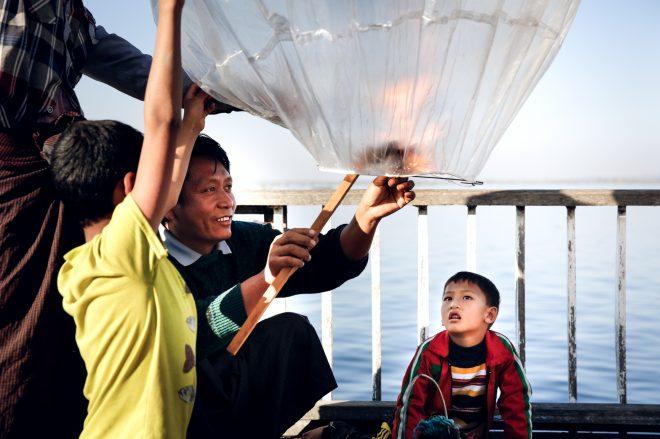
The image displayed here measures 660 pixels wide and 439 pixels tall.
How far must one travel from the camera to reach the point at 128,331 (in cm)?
157

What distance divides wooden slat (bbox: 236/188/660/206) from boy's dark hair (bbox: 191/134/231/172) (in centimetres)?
94

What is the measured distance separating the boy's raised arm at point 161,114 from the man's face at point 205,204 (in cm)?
45

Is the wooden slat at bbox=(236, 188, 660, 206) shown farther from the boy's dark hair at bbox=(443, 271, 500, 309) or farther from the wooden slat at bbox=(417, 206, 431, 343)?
the boy's dark hair at bbox=(443, 271, 500, 309)

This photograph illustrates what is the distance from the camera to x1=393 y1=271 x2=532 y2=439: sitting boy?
8.40ft

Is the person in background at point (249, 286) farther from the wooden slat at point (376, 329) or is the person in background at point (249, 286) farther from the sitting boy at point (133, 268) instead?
the wooden slat at point (376, 329)

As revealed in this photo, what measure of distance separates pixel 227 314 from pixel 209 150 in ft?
1.61

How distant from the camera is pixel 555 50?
1.63 m

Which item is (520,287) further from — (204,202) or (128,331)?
(128,331)

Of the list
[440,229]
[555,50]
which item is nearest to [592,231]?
[440,229]

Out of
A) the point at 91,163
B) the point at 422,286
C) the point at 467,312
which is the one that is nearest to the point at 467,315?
the point at 467,312

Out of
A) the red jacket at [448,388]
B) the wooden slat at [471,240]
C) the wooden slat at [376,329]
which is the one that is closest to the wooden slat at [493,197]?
the wooden slat at [471,240]

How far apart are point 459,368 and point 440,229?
8548 mm

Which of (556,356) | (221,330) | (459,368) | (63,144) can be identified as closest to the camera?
→ (63,144)

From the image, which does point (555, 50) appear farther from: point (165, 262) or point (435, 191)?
point (435, 191)
